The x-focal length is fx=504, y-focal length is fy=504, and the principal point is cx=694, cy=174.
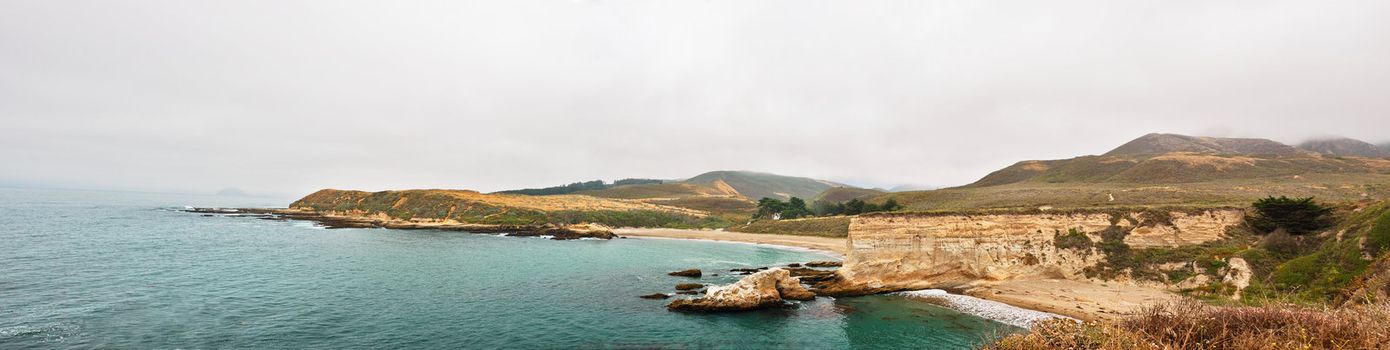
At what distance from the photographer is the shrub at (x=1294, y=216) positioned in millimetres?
25266

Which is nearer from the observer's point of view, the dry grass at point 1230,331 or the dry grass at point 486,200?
the dry grass at point 1230,331

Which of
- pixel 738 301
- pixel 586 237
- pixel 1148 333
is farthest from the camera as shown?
pixel 586 237

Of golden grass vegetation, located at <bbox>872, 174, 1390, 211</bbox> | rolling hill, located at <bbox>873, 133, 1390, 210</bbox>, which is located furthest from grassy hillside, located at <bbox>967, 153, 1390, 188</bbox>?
golden grass vegetation, located at <bbox>872, 174, 1390, 211</bbox>

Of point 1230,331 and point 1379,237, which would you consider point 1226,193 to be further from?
point 1230,331

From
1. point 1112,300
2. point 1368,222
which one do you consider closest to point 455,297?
point 1112,300

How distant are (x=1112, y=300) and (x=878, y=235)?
11659 millimetres

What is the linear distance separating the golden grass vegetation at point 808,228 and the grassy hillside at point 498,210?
17.0m

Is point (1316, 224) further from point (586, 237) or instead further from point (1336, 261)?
point (586, 237)

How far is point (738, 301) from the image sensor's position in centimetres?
2589

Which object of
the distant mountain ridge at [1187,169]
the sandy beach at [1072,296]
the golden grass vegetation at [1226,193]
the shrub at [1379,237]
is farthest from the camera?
the distant mountain ridge at [1187,169]

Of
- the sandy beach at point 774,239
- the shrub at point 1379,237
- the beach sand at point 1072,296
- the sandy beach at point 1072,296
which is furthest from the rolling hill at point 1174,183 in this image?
the shrub at point 1379,237

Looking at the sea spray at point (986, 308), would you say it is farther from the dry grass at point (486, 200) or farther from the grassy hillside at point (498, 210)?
the dry grass at point (486, 200)

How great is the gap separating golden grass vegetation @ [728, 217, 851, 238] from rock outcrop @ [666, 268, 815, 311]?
164ft

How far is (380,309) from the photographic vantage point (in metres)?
24.6
